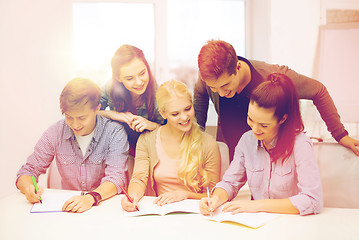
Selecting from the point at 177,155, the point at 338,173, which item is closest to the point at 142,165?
the point at 177,155

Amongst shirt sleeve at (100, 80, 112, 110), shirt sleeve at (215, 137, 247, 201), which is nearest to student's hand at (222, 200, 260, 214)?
shirt sleeve at (215, 137, 247, 201)

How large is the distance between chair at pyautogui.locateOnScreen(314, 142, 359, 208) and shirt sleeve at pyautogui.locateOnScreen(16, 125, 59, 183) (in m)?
0.99

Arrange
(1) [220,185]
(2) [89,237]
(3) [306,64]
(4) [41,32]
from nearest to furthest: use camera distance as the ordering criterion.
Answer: (2) [89,237] → (1) [220,185] → (3) [306,64] → (4) [41,32]

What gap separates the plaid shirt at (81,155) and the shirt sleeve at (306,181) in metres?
0.63

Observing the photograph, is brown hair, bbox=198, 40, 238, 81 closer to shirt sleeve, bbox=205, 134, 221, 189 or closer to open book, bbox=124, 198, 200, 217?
shirt sleeve, bbox=205, 134, 221, 189

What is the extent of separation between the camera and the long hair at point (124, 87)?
133cm

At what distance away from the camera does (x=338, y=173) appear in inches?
48.6

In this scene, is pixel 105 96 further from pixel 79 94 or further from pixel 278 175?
pixel 278 175

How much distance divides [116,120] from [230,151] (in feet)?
1.52

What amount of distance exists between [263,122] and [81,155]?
72 centimetres

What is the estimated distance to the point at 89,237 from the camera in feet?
3.01

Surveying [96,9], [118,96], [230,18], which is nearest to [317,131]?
[230,18]

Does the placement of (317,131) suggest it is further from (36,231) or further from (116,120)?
(36,231)

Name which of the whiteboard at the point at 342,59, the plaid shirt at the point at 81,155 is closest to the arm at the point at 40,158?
the plaid shirt at the point at 81,155
